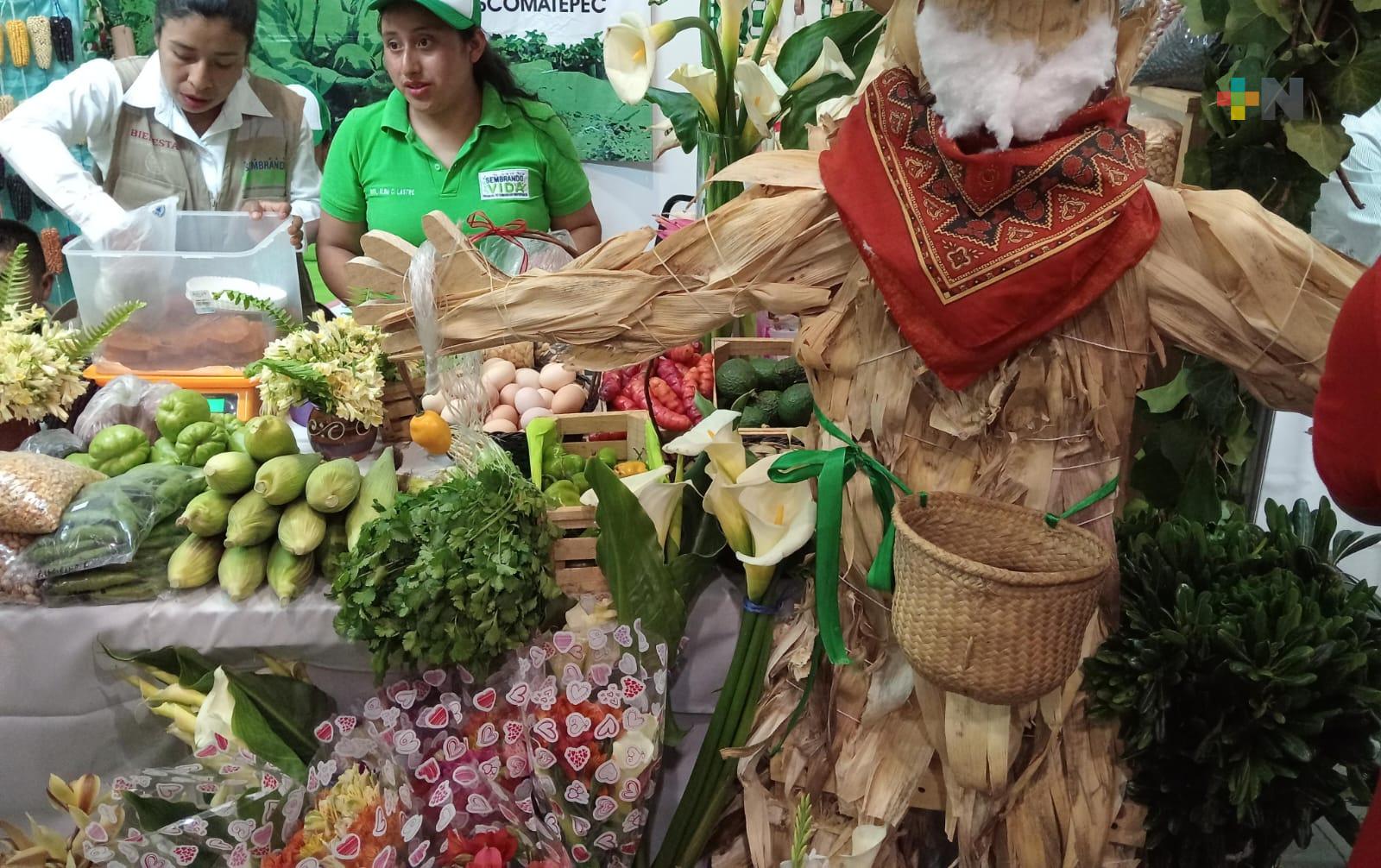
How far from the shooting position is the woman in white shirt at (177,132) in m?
2.60

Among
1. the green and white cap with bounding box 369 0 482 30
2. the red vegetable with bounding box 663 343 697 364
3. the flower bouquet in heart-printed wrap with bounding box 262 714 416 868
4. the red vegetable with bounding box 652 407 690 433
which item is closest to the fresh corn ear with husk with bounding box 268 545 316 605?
the flower bouquet in heart-printed wrap with bounding box 262 714 416 868

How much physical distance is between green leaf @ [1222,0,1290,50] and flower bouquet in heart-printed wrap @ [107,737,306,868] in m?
1.63

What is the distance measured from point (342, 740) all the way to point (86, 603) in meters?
0.47

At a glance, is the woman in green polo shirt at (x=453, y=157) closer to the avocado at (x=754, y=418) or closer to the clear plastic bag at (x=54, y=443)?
the clear plastic bag at (x=54, y=443)

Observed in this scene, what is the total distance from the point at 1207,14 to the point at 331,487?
1.48m

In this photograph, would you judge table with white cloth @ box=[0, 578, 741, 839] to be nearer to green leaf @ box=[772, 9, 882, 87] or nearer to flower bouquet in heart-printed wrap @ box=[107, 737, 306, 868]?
flower bouquet in heart-printed wrap @ box=[107, 737, 306, 868]

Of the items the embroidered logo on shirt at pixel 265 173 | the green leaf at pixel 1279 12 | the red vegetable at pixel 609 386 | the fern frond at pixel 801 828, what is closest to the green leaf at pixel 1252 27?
the green leaf at pixel 1279 12

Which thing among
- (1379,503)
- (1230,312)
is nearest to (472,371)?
(1230,312)

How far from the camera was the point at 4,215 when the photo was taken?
347 centimetres

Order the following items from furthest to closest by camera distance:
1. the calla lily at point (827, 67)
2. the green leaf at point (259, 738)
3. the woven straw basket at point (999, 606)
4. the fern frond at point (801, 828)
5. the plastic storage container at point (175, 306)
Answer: the plastic storage container at point (175, 306), the calla lily at point (827, 67), the green leaf at point (259, 738), the woven straw basket at point (999, 606), the fern frond at point (801, 828)

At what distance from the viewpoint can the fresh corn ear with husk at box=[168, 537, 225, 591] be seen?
1360 millimetres

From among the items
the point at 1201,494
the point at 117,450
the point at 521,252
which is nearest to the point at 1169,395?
the point at 1201,494

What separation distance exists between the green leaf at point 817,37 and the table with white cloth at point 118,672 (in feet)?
3.22

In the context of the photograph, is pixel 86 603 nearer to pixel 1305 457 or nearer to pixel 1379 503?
pixel 1379 503
